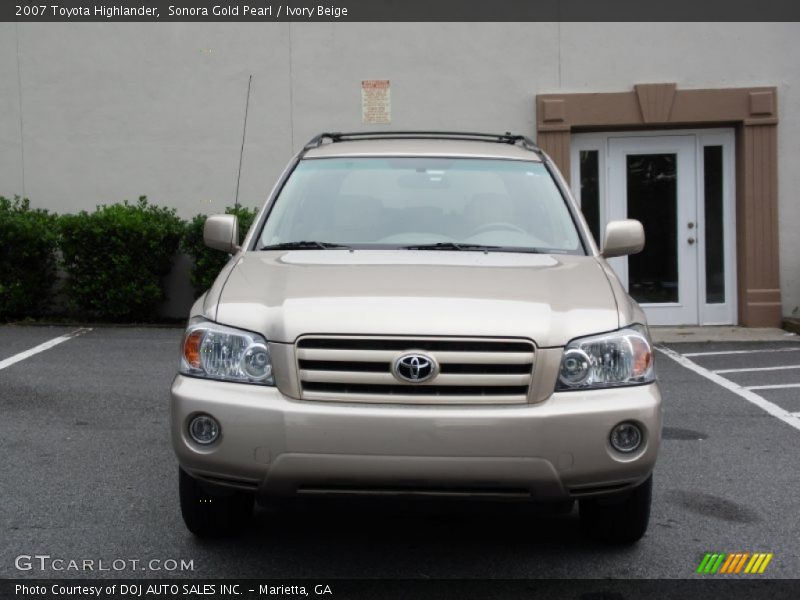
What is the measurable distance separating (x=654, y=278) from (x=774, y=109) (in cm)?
244

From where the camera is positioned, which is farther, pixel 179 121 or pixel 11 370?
pixel 179 121

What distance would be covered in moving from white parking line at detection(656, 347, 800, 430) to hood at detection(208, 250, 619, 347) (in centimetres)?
362

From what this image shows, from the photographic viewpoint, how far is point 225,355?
398 centimetres

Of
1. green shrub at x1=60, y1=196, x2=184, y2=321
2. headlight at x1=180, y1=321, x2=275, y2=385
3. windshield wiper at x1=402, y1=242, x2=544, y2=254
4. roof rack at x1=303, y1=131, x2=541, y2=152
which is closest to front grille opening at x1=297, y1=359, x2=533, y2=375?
headlight at x1=180, y1=321, x2=275, y2=385

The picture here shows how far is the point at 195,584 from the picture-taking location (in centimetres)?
407

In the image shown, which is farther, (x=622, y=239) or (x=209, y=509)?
(x=622, y=239)

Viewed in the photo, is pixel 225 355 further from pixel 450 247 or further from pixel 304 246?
pixel 450 247

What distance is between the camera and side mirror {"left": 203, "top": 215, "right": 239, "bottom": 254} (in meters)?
5.15

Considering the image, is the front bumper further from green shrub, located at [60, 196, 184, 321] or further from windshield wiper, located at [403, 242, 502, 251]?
green shrub, located at [60, 196, 184, 321]

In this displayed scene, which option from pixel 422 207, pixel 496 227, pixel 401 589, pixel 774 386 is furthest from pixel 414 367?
pixel 774 386

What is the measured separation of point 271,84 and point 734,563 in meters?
9.63
